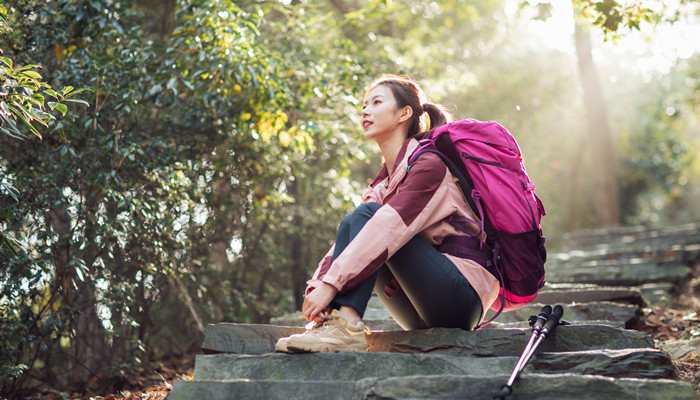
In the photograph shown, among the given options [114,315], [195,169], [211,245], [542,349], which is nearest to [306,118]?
[195,169]

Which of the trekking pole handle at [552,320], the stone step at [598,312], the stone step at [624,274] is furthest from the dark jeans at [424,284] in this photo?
the stone step at [624,274]

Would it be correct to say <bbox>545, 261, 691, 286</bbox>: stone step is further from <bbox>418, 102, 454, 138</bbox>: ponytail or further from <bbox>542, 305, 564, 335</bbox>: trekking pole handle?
<bbox>542, 305, 564, 335</bbox>: trekking pole handle

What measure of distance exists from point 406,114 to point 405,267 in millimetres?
933

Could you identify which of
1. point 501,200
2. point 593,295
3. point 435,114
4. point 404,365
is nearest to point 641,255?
point 593,295

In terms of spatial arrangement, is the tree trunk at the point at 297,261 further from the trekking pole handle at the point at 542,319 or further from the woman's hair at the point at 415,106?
the trekking pole handle at the point at 542,319

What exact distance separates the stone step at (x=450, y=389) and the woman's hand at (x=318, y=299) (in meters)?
0.42

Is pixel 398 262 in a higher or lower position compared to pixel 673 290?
higher

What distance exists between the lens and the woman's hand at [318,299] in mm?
2467

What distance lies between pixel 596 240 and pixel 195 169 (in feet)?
24.1

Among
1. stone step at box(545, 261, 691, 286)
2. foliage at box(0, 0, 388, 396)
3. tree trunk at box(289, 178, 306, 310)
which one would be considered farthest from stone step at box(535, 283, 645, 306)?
tree trunk at box(289, 178, 306, 310)

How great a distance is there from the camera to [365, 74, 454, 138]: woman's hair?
125 inches

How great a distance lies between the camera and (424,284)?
2.59 meters

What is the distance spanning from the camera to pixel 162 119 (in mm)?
4699

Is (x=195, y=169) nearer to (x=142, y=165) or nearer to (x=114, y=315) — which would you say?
(x=142, y=165)
